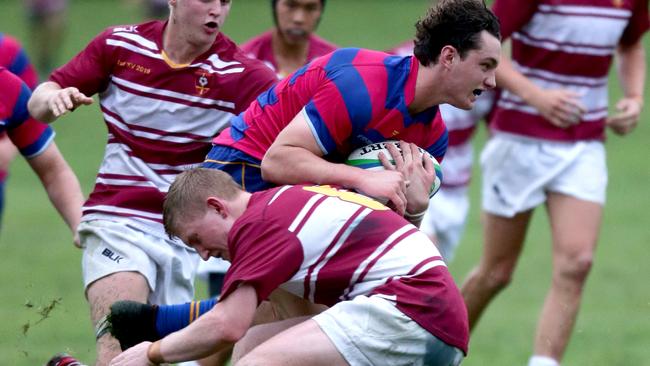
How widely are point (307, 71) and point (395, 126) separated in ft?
1.32

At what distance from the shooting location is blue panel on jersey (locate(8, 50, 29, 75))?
316 inches

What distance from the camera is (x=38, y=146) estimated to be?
6035 mm

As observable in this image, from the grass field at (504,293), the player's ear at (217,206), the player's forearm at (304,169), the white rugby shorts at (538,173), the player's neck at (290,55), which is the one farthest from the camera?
the grass field at (504,293)

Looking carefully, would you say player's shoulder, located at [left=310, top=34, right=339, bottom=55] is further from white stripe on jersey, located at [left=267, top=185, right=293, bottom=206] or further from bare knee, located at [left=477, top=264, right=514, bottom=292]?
white stripe on jersey, located at [left=267, top=185, right=293, bottom=206]

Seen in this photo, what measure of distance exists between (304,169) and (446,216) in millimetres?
3952

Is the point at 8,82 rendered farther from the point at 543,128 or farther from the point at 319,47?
the point at 543,128

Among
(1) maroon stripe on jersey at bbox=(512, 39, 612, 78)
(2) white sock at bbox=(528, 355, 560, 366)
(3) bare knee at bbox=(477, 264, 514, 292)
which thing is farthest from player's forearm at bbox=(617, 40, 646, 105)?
(2) white sock at bbox=(528, 355, 560, 366)

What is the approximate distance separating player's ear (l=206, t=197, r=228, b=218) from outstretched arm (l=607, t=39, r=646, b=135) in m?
3.23

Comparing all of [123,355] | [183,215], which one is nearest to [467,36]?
[183,215]

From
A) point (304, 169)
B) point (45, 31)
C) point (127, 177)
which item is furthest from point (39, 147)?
point (45, 31)

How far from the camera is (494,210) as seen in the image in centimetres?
747

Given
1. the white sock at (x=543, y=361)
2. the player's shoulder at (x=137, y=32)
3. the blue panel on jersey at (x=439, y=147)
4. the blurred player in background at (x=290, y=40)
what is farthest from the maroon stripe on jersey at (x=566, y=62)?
the player's shoulder at (x=137, y=32)

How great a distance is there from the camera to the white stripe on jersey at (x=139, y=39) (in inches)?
230

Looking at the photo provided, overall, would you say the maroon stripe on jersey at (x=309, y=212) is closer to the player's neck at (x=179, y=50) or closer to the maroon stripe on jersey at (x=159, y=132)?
the maroon stripe on jersey at (x=159, y=132)
